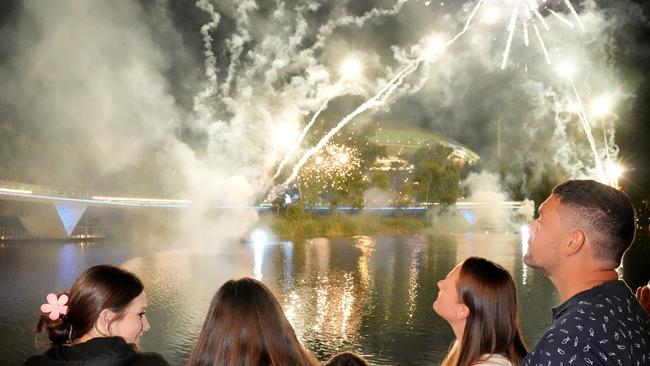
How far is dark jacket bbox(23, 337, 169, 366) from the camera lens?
140 inches

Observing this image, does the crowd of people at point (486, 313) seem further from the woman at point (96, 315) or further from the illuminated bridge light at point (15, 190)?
the illuminated bridge light at point (15, 190)

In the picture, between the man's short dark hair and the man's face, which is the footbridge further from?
the man's short dark hair

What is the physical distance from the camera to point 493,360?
13.5 ft

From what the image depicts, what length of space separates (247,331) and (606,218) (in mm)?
1753

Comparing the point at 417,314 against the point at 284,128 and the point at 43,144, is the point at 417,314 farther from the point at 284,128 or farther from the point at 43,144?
the point at 43,144

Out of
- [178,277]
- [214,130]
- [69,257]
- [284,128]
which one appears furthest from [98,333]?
[214,130]

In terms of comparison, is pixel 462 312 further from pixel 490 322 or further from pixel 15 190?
pixel 15 190

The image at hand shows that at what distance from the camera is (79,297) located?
3826 millimetres

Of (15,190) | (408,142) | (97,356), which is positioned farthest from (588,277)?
(408,142)

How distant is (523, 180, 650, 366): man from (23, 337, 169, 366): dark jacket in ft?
6.56

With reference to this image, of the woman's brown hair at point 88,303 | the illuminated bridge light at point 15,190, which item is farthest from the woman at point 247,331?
the illuminated bridge light at point 15,190

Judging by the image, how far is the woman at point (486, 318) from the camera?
164 inches

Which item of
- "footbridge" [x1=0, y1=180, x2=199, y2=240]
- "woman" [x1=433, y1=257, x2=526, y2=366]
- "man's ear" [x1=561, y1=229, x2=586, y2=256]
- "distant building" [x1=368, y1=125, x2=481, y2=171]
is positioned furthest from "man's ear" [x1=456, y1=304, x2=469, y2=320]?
"distant building" [x1=368, y1=125, x2=481, y2=171]

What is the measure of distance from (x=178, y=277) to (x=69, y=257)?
8414mm
